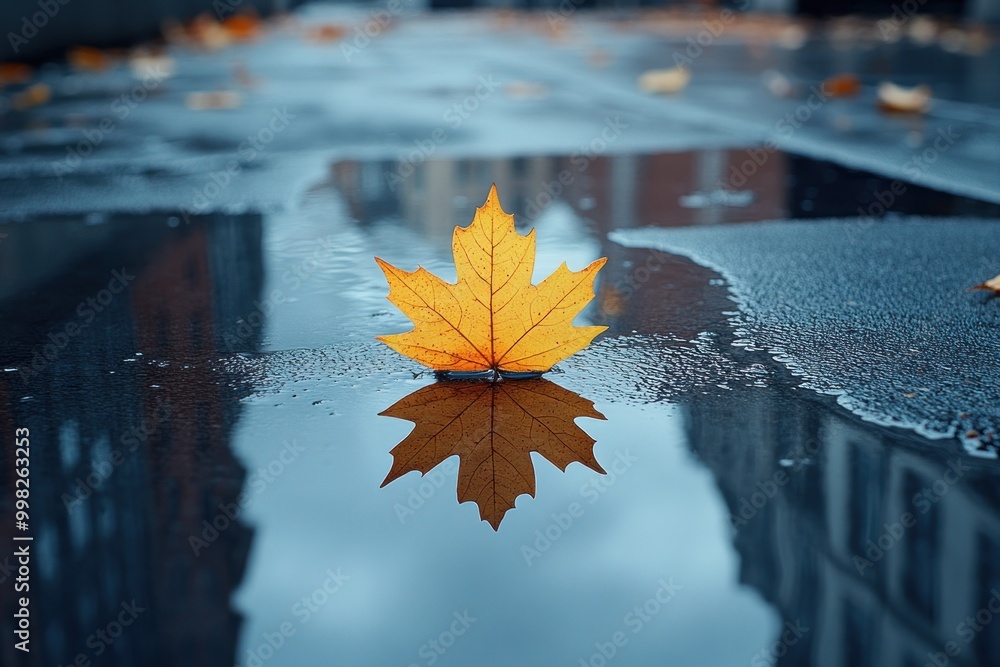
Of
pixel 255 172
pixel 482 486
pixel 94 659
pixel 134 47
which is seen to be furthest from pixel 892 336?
pixel 134 47

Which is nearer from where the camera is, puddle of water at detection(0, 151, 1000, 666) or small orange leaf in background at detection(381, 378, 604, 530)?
puddle of water at detection(0, 151, 1000, 666)

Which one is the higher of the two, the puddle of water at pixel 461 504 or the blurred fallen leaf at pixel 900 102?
the blurred fallen leaf at pixel 900 102

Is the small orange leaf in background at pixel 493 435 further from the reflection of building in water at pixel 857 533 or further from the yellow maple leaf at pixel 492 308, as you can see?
the reflection of building in water at pixel 857 533

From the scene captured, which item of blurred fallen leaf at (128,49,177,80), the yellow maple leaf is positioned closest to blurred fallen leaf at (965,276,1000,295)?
the yellow maple leaf

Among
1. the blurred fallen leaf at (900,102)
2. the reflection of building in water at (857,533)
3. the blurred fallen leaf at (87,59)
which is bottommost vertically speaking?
the reflection of building in water at (857,533)

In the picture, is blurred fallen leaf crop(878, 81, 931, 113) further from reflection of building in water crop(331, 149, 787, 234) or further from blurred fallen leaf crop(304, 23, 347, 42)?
blurred fallen leaf crop(304, 23, 347, 42)

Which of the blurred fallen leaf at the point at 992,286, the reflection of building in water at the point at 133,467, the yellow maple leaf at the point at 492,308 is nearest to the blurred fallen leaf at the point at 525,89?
the reflection of building in water at the point at 133,467
